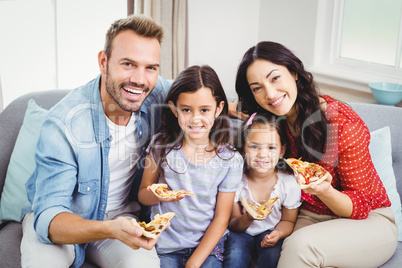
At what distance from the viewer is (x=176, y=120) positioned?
2018mm

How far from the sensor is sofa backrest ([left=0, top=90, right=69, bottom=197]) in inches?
86.4

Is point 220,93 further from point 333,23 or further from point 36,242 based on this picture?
point 333,23

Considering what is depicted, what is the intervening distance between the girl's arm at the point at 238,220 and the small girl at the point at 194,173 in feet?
0.18

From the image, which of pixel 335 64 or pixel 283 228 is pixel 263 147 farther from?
pixel 335 64

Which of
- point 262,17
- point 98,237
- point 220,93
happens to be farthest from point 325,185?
point 262,17

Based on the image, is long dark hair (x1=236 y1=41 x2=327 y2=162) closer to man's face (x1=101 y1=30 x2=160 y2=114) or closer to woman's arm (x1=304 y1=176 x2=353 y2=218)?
woman's arm (x1=304 y1=176 x2=353 y2=218)

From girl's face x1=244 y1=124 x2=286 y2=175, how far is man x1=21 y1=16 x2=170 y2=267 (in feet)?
1.56

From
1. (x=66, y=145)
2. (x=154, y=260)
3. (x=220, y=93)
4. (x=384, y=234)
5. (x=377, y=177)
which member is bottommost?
(x=154, y=260)

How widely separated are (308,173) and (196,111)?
51cm

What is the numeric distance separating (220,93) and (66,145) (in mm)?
658

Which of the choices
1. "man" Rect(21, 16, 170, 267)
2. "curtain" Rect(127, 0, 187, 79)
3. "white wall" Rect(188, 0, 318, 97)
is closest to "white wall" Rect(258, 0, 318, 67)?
"white wall" Rect(188, 0, 318, 97)

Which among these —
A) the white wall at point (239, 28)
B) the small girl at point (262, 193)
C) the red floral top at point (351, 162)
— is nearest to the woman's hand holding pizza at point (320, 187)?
the red floral top at point (351, 162)

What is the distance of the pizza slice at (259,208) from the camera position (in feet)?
5.98

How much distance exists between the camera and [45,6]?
3.41 meters
